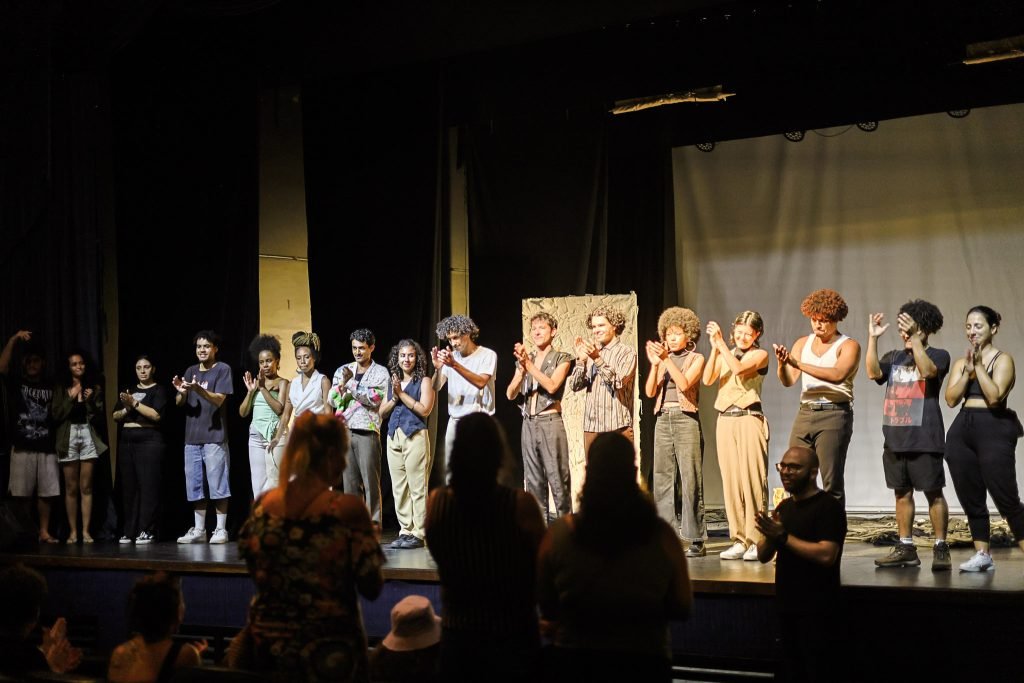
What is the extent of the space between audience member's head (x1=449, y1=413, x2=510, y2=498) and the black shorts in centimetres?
343

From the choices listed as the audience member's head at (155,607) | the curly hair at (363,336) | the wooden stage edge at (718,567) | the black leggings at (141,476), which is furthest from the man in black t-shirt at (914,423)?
the black leggings at (141,476)

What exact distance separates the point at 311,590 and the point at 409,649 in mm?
835

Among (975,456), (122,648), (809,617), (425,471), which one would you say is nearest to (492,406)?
(425,471)

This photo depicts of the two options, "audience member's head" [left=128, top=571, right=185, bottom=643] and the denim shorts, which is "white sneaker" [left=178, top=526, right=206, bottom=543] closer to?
the denim shorts

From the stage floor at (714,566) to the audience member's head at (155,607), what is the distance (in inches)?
102

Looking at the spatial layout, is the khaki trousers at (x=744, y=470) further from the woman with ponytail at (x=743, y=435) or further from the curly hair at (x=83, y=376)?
the curly hair at (x=83, y=376)

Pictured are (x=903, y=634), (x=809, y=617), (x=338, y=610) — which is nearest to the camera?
(x=338, y=610)

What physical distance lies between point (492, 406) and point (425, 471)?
68 centimetres

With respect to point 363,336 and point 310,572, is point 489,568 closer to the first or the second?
point 310,572

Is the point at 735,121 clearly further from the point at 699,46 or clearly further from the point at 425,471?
the point at 425,471

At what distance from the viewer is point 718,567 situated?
550 centimetres

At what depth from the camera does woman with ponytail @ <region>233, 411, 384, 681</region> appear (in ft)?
9.04

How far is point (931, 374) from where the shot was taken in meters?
5.45

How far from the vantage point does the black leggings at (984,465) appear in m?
5.25
